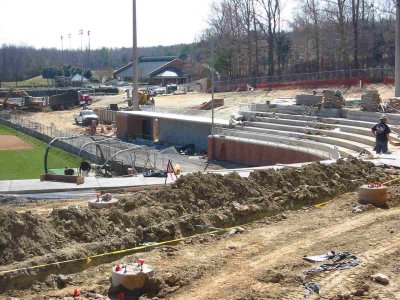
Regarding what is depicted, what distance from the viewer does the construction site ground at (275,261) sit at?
10414mm

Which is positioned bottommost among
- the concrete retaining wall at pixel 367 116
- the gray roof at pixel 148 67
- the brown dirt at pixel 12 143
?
the brown dirt at pixel 12 143

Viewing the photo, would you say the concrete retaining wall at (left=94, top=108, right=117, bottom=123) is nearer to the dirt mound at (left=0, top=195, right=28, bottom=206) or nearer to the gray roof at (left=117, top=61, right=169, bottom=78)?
the dirt mound at (left=0, top=195, right=28, bottom=206)

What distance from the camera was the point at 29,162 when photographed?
3934cm

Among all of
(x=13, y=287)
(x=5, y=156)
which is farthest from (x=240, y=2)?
(x=13, y=287)

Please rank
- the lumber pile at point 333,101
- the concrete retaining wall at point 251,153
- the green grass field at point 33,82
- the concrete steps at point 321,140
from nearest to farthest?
the concrete steps at point 321,140, the concrete retaining wall at point 251,153, the lumber pile at point 333,101, the green grass field at point 33,82

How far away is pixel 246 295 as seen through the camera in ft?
33.2

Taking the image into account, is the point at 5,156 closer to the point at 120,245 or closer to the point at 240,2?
the point at 120,245

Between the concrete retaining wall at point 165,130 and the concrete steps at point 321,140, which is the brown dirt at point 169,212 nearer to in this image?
the concrete steps at point 321,140

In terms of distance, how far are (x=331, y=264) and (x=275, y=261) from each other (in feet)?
3.25

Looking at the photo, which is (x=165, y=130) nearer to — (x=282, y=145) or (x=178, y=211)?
(x=282, y=145)

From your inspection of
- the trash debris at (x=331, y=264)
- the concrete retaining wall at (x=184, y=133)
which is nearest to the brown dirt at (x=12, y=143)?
the concrete retaining wall at (x=184, y=133)

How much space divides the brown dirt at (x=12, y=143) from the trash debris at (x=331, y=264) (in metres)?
38.7

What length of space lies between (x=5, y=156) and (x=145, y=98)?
83.7 ft

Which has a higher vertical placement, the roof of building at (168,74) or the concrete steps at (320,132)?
the roof of building at (168,74)
